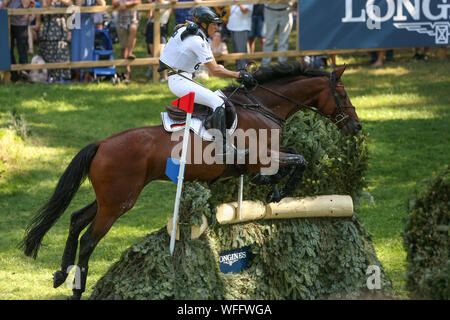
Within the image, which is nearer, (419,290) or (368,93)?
(419,290)

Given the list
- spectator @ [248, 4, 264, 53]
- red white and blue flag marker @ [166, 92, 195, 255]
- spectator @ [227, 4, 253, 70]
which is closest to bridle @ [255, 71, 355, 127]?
red white and blue flag marker @ [166, 92, 195, 255]

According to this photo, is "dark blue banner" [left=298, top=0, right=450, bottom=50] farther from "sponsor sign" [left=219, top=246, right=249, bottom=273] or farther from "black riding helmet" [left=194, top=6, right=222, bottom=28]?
"sponsor sign" [left=219, top=246, right=249, bottom=273]

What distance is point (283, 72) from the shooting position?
830 centimetres

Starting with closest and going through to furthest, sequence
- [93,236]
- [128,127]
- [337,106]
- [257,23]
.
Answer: [93,236] < [337,106] < [128,127] < [257,23]

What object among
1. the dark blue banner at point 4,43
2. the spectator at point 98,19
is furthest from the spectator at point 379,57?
the dark blue banner at point 4,43

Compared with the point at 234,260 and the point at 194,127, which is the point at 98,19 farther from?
the point at 234,260

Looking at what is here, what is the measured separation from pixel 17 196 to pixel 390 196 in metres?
5.79

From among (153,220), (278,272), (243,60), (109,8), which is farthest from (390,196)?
(109,8)

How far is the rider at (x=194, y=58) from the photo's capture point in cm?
763

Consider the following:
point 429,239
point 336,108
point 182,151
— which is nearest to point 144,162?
point 182,151

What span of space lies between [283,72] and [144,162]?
188cm

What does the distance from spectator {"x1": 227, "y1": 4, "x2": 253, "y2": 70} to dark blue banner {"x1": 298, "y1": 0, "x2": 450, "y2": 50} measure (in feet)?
3.69

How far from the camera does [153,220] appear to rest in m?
11.2

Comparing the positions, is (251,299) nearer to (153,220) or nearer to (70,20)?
(153,220)
